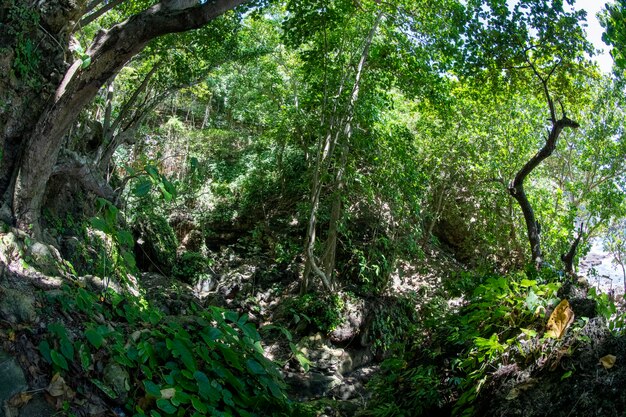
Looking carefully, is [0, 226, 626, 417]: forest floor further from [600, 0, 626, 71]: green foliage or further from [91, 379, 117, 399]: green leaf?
[600, 0, 626, 71]: green foliage

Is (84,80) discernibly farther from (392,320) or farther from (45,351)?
(392,320)

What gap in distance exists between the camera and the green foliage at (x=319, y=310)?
9.09 m

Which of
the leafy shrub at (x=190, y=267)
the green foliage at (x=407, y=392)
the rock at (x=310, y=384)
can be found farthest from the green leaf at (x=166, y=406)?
the leafy shrub at (x=190, y=267)

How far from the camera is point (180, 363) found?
2578mm

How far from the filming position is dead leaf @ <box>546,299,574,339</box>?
2553mm

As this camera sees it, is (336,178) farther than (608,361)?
Yes

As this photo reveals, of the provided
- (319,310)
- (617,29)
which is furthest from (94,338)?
(319,310)

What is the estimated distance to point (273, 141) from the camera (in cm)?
1426

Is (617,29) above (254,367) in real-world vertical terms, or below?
above

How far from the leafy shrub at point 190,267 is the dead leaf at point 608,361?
996 centimetres

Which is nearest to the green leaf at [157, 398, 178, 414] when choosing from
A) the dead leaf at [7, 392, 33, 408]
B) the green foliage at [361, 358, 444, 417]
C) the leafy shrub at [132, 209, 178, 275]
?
the dead leaf at [7, 392, 33, 408]

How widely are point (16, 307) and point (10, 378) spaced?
0.57m

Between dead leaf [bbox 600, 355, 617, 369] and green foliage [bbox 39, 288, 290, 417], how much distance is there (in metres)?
Result: 1.54

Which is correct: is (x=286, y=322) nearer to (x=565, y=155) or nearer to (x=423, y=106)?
(x=423, y=106)
